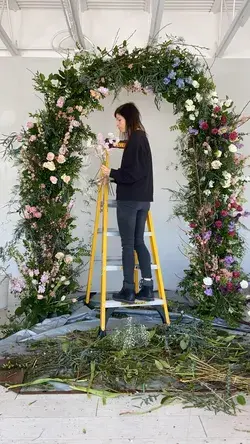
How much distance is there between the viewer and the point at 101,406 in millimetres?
2229

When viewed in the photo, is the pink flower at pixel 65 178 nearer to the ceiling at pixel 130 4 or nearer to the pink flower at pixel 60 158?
the pink flower at pixel 60 158

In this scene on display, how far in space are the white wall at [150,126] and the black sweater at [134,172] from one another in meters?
1.40

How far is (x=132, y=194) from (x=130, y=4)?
243cm

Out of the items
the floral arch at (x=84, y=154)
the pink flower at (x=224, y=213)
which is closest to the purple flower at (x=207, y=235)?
the floral arch at (x=84, y=154)

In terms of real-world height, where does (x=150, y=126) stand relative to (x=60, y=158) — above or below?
above

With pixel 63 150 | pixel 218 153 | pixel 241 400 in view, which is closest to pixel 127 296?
pixel 241 400

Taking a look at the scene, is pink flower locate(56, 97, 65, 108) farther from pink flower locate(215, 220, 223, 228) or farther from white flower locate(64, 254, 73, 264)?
pink flower locate(215, 220, 223, 228)

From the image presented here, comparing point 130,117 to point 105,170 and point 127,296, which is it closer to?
point 105,170

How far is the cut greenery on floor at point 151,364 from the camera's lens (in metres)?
2.34

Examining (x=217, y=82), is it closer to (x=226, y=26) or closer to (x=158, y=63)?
(x=226, y=26)

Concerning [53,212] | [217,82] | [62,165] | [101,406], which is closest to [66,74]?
[62,165]

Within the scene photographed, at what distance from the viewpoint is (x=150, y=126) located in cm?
456

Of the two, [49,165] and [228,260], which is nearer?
[49,165]

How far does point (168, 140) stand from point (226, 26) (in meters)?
1.35
